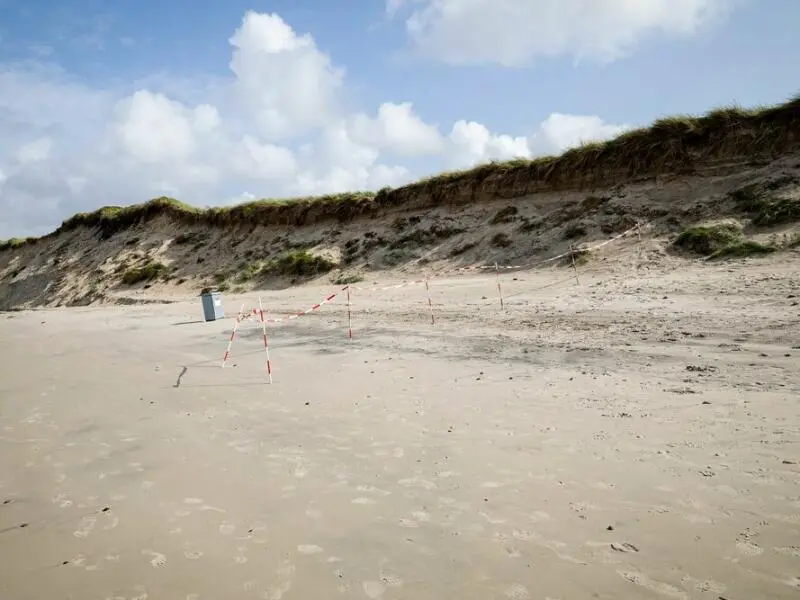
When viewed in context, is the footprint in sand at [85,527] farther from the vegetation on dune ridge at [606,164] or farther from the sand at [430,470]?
the vegetation on dune ridge at [606,164]

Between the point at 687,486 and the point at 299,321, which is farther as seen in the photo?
the point at 299,321

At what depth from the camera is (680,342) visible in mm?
7801

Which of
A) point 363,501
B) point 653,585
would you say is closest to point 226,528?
point 363,501

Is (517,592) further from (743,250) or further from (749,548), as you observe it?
(743,250)

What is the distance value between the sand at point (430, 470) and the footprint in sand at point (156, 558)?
0.02 meters

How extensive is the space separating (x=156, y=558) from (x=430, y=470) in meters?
2.17

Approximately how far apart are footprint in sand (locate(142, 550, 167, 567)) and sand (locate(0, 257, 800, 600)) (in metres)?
0.02

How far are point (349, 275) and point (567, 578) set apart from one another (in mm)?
20623

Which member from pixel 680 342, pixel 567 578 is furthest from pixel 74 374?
pixel 680 342

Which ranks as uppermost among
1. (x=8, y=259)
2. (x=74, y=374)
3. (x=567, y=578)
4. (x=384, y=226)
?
(x=8, y=259)

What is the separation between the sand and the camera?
9.84 ft

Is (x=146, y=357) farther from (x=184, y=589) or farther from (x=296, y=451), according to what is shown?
(x=184, y=589)

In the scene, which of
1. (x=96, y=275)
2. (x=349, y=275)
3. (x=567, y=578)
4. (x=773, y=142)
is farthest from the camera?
(x=96, y=275)

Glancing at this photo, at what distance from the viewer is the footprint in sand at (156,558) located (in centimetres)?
325
